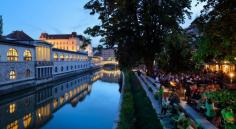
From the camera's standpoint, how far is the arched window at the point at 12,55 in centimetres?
5028

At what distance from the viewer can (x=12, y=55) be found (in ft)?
170

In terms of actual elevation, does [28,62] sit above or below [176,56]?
below

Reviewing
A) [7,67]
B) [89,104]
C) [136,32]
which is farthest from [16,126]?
[7,67]

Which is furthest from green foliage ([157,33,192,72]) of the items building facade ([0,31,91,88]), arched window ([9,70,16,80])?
arched window ([9,70,16,80])

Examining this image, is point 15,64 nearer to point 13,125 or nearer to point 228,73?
point 13,125

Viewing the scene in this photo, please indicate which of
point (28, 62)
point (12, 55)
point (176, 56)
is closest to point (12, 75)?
point (12, 55)

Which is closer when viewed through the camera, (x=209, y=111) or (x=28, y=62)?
(x=209, y=111)

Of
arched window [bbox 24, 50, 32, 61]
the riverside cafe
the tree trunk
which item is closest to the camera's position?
the riverside cafe

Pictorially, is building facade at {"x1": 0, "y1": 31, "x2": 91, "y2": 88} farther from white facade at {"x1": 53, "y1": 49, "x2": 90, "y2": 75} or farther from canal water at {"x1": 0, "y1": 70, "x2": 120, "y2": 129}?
canal water at {"x1": 0, "y1": 70, "x2": 120, "y2": 129}

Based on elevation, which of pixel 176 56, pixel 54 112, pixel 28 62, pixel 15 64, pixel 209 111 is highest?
pixel 176 56

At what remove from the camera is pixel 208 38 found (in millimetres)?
7195

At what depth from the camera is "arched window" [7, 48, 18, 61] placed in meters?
50.3

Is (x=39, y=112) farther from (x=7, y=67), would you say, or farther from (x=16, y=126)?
(x=7, y=67)

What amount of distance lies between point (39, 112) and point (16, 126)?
25.4 ft
